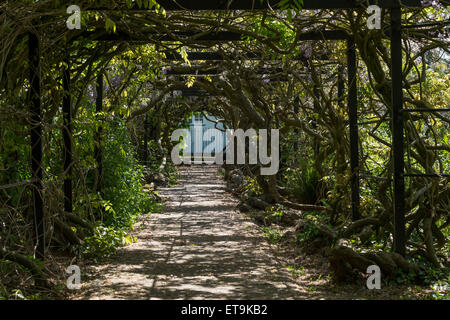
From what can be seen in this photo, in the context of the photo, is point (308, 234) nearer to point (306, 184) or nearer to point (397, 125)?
point (397, 125)

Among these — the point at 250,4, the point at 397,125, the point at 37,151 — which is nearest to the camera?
the point at 37,151

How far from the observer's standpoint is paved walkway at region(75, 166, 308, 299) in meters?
4.95

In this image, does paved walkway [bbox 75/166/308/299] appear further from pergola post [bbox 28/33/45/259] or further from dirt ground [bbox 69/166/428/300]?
pergola post [bbox 28/33/45/259]

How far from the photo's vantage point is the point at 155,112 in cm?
1975

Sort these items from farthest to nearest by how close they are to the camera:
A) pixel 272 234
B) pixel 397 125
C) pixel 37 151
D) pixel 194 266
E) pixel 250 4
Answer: pixel 272 234 < pixel 194 266 < pixel 250 4 < pixel 397 125 < pixel 37 151

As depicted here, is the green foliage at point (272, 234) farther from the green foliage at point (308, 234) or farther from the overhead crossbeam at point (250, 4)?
the overhead crossbeam at point (250, 4)

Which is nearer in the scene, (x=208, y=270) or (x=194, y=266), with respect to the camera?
(x=208, y=270)

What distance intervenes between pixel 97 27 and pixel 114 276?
2.80 meters

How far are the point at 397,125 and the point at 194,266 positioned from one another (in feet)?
8.47

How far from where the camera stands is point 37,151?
4.95m

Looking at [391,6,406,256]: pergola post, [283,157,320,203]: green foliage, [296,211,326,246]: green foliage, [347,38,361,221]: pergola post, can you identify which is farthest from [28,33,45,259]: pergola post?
[283,157,320,203]: green foliage

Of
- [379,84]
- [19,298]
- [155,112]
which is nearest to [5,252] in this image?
[19,298]

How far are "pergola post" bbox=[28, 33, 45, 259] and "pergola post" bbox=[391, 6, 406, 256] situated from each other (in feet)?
10.3

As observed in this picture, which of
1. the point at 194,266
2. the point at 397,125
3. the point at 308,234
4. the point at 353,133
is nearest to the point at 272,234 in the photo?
the point at 308,234
